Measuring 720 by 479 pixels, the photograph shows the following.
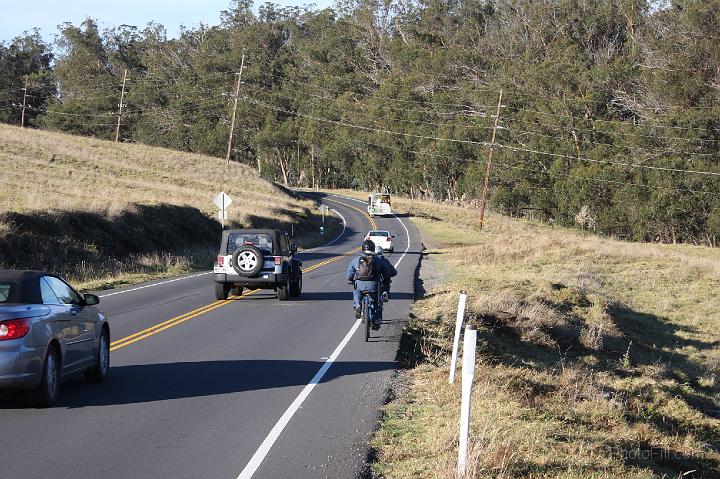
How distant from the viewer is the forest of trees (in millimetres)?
72062

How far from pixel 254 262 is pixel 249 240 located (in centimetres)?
101

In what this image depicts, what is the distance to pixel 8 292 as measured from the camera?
9734 millimetres

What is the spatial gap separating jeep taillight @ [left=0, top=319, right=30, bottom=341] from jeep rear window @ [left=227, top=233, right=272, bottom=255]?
42.9 feet

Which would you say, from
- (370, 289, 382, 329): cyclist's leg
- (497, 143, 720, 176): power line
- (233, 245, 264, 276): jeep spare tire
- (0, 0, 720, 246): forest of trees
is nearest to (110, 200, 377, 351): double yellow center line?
(233, 245, 264, 276): jeep spare tire

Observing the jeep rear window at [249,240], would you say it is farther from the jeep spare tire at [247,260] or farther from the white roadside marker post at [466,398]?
the white roadside marker post at [466,398]

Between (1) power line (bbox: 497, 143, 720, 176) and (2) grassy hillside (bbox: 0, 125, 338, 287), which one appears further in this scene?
(1) power line (bbox: 497, 143, 720, 176)

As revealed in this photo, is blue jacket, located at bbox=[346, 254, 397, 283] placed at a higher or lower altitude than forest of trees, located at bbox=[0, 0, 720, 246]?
lower

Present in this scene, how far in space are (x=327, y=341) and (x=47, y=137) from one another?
250 feet

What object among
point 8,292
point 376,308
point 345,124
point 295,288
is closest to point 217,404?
point 8,292

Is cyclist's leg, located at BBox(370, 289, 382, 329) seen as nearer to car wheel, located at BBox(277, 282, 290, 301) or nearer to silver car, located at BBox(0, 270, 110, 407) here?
silver car, located at BBox(0, 270, 110, 407)

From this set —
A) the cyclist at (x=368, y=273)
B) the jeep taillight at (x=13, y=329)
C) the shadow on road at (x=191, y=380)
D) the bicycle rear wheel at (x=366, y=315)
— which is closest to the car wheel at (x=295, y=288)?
the cyclist at (x=368, y=273)

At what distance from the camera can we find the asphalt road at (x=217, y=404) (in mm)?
7789

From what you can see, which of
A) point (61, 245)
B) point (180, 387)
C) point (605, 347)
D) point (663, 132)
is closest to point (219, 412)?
point (180, 387)

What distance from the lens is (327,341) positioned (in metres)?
15.6
